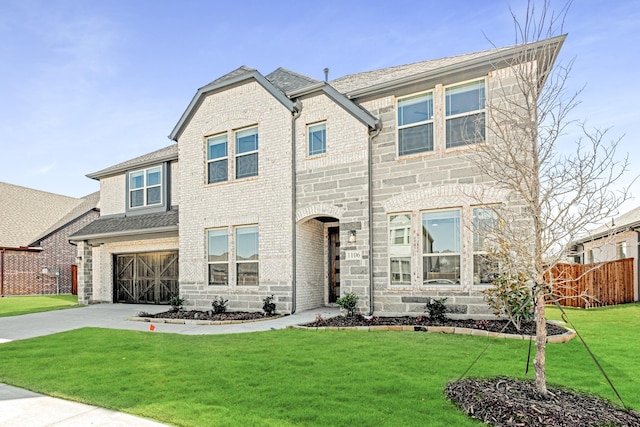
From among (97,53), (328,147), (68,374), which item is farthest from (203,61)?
(68,374)

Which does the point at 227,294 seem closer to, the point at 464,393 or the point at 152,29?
the point at 152,29

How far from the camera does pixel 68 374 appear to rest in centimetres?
596

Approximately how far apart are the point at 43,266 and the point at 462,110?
27.3 meters

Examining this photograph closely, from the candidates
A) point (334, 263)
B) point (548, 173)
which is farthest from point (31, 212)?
point (548, 173)

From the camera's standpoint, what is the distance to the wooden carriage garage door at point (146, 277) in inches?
636

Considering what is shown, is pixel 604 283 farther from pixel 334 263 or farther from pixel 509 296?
pixel 334 263

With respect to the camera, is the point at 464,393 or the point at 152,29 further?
the point at 152,29

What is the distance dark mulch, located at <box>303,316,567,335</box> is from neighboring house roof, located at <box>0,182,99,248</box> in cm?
2409

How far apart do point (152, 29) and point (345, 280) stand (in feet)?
32.3

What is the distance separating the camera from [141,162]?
1634 centimetres

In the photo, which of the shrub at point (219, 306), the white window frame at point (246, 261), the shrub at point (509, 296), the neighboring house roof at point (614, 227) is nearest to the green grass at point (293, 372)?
the shrub at point (509, 296)

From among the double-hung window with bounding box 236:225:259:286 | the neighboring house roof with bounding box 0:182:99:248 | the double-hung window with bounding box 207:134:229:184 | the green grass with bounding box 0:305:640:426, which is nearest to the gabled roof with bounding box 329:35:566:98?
the double-hung window with bounding box 207:134:229:184

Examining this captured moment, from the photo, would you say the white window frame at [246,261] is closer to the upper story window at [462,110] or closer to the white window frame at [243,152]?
the white window frame at [243,152]

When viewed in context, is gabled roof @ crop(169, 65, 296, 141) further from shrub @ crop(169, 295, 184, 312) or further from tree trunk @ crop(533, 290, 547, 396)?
tree trunk @ crop(533, 290, 547, 396)
